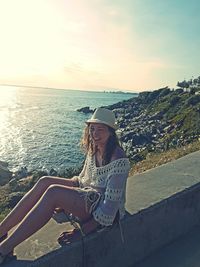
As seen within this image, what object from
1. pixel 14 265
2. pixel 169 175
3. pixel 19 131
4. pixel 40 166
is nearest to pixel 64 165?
pixel 40 166

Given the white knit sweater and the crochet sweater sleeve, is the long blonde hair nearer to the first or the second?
the white knit sweater

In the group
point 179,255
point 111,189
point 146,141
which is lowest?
point 146,141

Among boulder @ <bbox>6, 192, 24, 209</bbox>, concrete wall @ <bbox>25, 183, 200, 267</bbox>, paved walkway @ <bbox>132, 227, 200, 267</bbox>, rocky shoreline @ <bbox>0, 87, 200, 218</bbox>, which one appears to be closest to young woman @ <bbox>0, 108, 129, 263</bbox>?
concrete wall @ <bbox>25, 183, 200, 267</bbox>

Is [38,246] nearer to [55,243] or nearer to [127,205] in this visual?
[55,243]

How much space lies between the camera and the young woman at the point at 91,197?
298cm

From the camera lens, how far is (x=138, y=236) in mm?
3504

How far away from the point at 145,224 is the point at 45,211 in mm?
982

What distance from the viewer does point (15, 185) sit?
14.4 meters

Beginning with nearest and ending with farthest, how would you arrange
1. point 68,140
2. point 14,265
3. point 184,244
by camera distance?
point 14,265 → point 184,244 → point 68,140

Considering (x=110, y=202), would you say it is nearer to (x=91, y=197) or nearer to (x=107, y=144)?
(x=91, y=197)

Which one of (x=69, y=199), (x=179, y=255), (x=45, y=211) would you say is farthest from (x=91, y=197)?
(x=179, y=255)

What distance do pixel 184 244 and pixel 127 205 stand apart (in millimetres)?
688

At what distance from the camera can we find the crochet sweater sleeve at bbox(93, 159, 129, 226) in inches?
122

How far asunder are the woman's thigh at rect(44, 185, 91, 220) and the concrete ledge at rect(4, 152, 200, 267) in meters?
0.22
